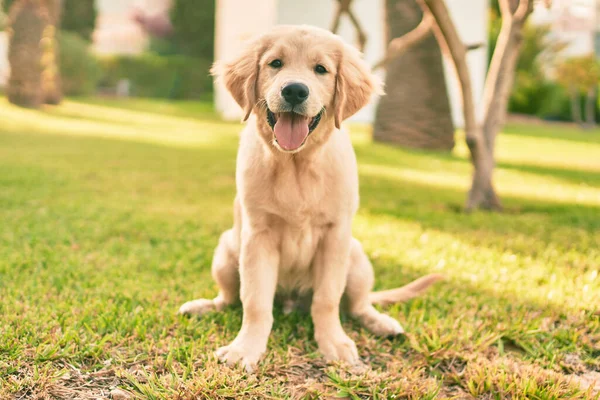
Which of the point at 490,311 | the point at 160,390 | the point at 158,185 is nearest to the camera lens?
the point at 160,390

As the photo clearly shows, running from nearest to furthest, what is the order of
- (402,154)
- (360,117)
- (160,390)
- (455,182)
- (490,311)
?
(160,390)
(490,311)
(455,182)
(402,154)
(360,117)

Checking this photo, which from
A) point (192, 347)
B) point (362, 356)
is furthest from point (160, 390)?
point (362, 356)

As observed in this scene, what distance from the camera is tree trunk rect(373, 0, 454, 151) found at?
35.2 feet

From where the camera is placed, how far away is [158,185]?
23.7ft

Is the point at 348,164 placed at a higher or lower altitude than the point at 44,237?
higher

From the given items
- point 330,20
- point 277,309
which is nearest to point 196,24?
point 330,20

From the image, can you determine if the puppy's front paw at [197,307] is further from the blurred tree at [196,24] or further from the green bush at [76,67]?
the blurred tree at [196,24]

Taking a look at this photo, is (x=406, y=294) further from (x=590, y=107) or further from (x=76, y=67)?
(x=590, y=107)

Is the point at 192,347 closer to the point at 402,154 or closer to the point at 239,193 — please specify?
the point at 239,193

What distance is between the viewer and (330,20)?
17750 mm

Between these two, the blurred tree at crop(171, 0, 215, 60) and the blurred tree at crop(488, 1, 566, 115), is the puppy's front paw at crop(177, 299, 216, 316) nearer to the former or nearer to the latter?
the blurred tree at crop(488, 1, 566, 115)

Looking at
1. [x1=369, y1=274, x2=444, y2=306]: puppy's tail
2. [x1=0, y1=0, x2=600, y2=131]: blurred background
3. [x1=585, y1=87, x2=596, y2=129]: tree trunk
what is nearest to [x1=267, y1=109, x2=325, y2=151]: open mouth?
[x1=369, y1=274, x2=444, y2=306]: puppy's tail

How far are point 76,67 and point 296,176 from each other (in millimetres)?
21177

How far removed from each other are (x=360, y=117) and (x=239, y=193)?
17.5 metres
